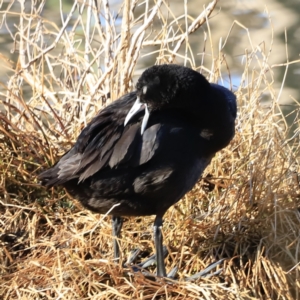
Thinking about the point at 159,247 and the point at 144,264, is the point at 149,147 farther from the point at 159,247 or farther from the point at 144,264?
the point at 144,264

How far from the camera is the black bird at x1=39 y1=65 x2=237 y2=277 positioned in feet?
8.79

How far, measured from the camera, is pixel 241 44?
224 inches

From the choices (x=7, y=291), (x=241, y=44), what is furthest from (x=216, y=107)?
(x=241, y=44)

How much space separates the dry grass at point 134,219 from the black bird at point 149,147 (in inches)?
11.4

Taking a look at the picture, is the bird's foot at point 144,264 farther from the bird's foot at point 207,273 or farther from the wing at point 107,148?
the wing at point 107,148

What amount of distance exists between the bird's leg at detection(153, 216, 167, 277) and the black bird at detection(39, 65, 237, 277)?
0.04 m

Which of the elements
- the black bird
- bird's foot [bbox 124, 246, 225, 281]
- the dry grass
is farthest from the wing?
bird's foot [bbox 124, 246, 225, 281]

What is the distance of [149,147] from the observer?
2658 millimetres

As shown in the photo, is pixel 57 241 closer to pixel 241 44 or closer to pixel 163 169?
pixel 163 169

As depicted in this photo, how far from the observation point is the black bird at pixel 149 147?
8.79ft

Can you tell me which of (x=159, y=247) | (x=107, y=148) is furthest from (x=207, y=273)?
(x=107, y=148)

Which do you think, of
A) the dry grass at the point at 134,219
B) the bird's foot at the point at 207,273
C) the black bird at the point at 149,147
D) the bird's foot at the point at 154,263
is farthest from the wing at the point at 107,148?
the bird's foot at the point at 207,273

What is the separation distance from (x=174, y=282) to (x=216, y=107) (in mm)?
717

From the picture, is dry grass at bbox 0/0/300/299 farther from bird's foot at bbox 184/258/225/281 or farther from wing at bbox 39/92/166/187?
wing at bbox 39/92/166/187
